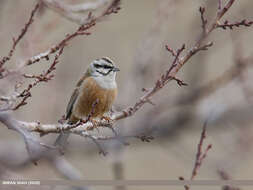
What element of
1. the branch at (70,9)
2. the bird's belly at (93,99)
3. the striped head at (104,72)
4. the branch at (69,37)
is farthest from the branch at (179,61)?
the striped head at (104,72)

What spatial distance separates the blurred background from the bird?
2.08 feet

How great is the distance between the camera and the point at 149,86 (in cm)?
870

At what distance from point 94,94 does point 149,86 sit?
3424 millimetres

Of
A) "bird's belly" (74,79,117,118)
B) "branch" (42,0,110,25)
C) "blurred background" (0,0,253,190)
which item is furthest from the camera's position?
"blurred background" (0,0,253,190)

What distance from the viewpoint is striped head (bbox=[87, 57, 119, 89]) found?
5.49 meters

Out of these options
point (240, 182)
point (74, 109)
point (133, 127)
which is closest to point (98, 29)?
point (133, 127)

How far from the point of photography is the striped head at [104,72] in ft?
18.0

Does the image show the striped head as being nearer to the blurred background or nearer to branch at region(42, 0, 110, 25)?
the blurred background

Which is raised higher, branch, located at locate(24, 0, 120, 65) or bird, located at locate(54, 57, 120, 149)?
bird, located at locate(54, 57, 120, 149)

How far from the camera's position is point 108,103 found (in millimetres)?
5113

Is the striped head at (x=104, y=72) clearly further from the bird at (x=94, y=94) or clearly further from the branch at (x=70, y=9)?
the branch at (x=70, y=9)

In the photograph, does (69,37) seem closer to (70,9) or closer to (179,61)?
(179,61)

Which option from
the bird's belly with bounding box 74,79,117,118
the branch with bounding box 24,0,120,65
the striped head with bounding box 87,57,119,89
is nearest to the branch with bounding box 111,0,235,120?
the branch with bounding box 24,0,120,65

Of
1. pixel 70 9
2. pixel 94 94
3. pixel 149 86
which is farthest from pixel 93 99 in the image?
pixel 149 86
